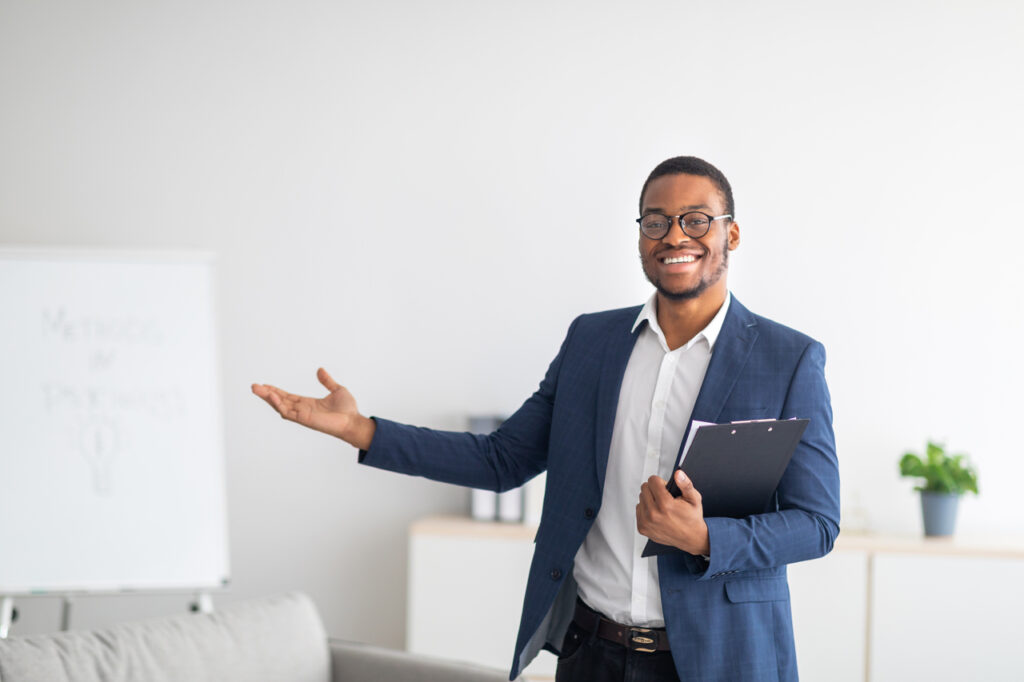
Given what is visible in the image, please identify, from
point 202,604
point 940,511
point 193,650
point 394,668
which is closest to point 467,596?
point 394,668

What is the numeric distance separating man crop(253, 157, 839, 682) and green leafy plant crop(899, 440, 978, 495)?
5.31 feet

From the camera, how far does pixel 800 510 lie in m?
1.38

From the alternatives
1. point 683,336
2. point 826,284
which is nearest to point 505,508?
point 826,284

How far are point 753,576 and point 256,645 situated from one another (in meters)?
1.23

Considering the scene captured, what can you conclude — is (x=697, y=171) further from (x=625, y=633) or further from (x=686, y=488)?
(x=625, y=633)

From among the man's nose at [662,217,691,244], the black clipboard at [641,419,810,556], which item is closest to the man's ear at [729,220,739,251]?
the man's nose at [662,217,691,244]

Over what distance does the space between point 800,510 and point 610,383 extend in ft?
1.25

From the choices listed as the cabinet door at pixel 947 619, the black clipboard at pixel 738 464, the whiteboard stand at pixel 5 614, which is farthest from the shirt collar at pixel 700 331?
the whiteboard stand at pixel 5 614

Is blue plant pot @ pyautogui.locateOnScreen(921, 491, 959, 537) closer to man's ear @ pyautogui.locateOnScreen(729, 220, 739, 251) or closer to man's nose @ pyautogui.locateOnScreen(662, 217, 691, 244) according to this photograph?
man's ear @ pyautogui.locateOnScreen(729, 220, 739, 251)

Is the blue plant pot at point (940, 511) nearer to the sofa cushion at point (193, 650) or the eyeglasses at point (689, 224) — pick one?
the eyeglasses at point (689, 224)

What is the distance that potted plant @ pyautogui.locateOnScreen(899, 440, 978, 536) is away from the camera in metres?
2.82

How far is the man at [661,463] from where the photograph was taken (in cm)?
135

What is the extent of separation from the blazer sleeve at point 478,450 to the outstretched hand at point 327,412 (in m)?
0.03

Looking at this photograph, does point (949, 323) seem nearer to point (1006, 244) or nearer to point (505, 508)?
point (1006, 244)
